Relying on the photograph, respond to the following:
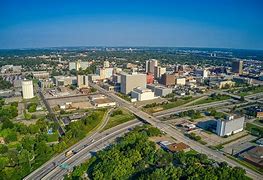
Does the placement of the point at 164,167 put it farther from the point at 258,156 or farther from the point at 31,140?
the point at 31,140

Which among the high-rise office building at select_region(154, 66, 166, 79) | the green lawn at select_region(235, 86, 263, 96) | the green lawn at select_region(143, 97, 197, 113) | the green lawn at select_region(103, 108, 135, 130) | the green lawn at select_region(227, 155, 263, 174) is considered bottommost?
the green lawn at select_region(227, 155, 263, 174)

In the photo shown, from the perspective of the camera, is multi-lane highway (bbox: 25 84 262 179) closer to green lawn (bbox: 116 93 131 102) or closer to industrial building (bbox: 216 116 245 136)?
industrial building (bbox: 216 116 245 136)

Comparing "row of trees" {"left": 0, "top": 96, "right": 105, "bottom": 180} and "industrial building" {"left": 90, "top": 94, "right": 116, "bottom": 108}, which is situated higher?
"industrial building" {"left": 90, "top": 94, "right": 116, "bottom": 108}

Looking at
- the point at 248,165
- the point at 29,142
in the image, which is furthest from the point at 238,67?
the point at 29,142

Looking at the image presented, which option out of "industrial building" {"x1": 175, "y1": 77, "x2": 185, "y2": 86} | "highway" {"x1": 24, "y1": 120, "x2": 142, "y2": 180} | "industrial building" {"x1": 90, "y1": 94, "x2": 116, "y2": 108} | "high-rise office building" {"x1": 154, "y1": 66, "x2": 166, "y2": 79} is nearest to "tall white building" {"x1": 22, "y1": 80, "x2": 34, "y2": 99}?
"industrial building" {"x1": 90, "y1": 94, "x2": 116, "y2": 108}

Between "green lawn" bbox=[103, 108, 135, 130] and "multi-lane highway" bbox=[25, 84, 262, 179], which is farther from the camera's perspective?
"green lawn" bbox=[103, 108, 135, 130]

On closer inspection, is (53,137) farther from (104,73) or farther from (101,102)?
(104,73)
